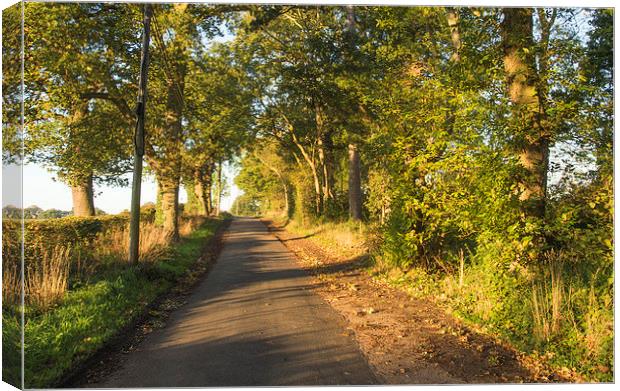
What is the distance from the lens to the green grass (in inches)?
207

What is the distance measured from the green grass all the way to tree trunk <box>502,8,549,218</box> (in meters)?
6.39

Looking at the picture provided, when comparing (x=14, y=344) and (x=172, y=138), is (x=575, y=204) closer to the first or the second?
(x=14, y=344)

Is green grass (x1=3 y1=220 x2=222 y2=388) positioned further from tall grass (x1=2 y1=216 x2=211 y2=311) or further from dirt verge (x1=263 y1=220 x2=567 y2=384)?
dirt verge (x1=263 y1=220 x2=567 y2=384)

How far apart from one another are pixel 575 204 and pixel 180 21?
12009mm

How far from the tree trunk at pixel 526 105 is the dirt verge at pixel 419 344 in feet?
7.15

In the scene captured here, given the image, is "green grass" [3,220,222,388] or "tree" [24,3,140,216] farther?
"tree" [24,3,140,216]

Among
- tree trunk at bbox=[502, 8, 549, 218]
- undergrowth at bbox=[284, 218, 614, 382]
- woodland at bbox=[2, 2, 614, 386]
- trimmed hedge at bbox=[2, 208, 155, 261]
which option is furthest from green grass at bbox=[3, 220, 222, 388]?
tree trunk at bbox=[502, 8, 549, 218]

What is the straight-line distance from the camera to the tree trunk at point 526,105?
6.62 m

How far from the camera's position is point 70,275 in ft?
31.1

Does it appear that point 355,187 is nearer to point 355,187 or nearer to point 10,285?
point 355,187

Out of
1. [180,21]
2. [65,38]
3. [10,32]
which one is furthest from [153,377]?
[180,21]

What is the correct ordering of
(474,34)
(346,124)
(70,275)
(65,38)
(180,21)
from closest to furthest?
(474,34), (70,275), (65,38), (180,21), (346,124)

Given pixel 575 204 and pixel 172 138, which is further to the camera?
pixel 172 138

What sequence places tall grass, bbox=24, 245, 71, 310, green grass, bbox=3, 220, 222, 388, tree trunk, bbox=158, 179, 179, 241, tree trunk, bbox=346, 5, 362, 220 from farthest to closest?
tree trunk, bbox=346, 5, 362, 220
tree trunk, bbox=158, 179, 179, 241
tall grass, bbox=24, 245, 71, 310
green grass, bbox=3, 220, 222, 388
